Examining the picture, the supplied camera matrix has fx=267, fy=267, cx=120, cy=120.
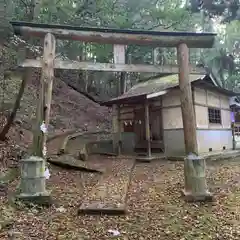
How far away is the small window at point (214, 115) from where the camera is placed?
15.1 metres

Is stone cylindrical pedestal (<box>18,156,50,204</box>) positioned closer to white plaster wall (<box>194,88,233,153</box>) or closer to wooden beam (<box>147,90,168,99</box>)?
wooden beam (<box>147,90,168,99</box>)

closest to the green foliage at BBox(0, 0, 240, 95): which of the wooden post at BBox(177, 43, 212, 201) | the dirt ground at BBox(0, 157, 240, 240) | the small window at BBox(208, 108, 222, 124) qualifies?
the small window at BBox(208, 108, 222, 124)

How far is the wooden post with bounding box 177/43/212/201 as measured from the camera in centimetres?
647

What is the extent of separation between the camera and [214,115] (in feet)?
50.9

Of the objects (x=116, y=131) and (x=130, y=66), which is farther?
(x=116, y=131)

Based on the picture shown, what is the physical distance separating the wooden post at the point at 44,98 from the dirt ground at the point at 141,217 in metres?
1.40

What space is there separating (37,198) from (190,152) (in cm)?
384

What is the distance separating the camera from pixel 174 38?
23.7 feet

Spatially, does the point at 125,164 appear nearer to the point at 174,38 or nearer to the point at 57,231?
the point at 174,38

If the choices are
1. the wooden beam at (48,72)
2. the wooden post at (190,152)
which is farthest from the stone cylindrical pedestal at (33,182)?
the wooden post at (190,152)

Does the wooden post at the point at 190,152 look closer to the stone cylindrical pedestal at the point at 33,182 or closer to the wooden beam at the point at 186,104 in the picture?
the wooden beam at the point at 186,104

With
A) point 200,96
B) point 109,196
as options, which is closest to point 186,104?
point 109,196

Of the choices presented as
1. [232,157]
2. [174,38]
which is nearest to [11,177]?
[174,38]

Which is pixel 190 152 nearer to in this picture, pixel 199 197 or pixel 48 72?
pixel 199 197
